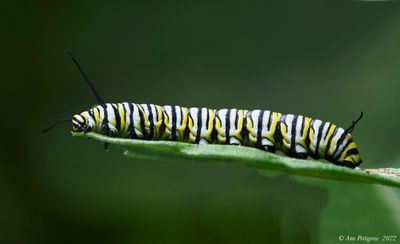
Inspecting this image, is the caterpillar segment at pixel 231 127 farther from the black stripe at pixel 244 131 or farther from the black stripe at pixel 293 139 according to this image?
the black stripe at pixel 293 139

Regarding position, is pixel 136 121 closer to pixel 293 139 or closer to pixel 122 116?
pixel 122 116

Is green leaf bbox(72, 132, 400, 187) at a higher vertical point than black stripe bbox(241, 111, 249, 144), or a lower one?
higher

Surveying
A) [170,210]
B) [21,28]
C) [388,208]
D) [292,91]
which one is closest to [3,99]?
[21,28]

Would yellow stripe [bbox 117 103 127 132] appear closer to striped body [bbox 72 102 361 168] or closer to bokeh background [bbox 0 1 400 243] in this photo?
striped body [bbox 72 102 361 168]

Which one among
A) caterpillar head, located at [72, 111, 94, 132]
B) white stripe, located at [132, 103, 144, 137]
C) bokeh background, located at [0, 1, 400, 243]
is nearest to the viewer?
caterpillar head, located at [72, 111, 94, 132]

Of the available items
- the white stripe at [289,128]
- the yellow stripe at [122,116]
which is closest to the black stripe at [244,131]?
the white stripe at [289,128]

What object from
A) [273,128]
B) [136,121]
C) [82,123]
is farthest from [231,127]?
[82,123]

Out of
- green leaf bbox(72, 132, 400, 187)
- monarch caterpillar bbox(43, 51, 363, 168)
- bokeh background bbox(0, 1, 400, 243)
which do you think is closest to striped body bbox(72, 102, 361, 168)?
monarch caterpillar bbox(43, 51, 363, 168)
